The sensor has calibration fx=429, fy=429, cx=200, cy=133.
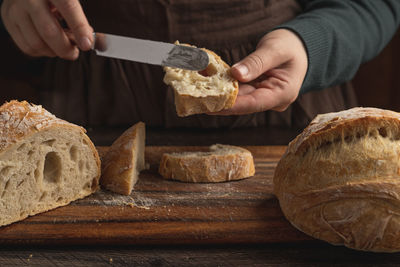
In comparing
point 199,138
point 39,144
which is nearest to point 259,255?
point 39,144

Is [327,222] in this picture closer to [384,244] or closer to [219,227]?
[384,244]

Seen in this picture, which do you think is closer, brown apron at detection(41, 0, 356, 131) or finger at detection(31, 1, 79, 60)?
finger at detection(31, 1, 79, 60)

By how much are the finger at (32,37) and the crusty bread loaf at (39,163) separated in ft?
2.34

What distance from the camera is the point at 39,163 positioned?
1699mm

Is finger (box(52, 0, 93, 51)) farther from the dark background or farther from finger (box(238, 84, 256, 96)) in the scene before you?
the dark background

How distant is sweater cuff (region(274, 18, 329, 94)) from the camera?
2404mm

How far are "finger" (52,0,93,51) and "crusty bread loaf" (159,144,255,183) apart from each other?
28.2 inches

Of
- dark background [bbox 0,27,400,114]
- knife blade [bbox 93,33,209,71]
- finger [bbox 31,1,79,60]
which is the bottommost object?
dark background [bbox 0,27,400,114]

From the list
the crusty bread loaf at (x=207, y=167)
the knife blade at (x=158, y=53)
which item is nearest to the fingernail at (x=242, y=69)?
the knife blade at (x=158, y=53)

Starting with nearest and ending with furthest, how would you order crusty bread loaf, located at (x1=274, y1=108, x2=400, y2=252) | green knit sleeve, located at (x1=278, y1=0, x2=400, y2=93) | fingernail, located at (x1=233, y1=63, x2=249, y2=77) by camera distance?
crusty bread loaf, located at (x1=274, y1=108, x2=400, y2=252) < fingernail, located at (x1=233, y1=63, x2=249, y2=77) < green knit sleeve, located at (x1=278, y1=0, x2=400, y2=93)

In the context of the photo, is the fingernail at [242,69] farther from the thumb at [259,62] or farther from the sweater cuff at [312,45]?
the sweater cuff at [312,45]

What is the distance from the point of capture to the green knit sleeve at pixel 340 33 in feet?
8.11

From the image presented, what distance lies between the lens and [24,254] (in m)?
1.46

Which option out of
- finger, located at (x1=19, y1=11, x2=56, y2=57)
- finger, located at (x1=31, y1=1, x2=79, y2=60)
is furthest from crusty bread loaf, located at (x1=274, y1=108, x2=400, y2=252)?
finger, located at (x1=19, y1=11, x2=56, y2=57)
